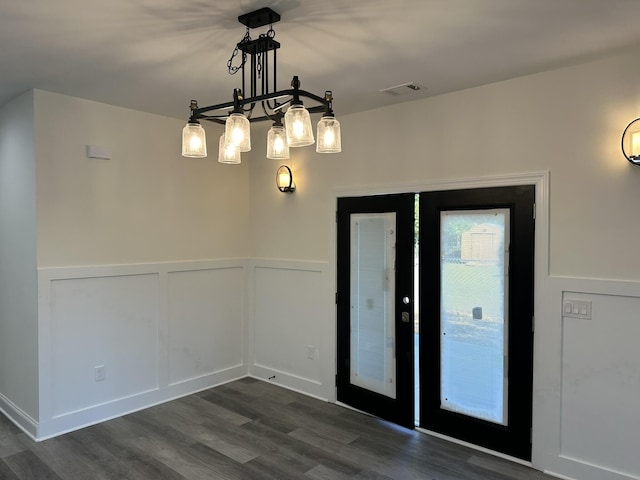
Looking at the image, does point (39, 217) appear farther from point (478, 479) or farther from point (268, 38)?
point (478, 479)

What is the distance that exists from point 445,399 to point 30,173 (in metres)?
3.64

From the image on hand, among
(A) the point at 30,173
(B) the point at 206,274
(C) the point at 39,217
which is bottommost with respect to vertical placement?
(B) the point at 206,274

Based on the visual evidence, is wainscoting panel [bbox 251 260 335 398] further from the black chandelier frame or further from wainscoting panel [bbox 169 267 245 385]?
the black chandelier frame

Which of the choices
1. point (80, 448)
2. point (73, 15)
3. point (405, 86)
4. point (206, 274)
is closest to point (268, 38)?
point (73, 15)

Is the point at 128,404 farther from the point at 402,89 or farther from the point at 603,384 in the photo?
the point at 603,384

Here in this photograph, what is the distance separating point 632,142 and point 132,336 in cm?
400

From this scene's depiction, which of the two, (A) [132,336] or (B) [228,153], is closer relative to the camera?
(B) [228,153]

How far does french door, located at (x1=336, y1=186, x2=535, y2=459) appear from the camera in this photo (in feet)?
10.2

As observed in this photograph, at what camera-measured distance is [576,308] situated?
2.87 meters

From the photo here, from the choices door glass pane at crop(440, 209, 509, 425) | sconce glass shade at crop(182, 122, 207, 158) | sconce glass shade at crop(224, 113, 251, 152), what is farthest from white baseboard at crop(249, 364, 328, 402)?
sconce glass shade at crop(224, 113, 251, 152)

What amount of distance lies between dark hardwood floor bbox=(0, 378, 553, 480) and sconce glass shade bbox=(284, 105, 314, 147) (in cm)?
223

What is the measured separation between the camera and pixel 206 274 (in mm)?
4547

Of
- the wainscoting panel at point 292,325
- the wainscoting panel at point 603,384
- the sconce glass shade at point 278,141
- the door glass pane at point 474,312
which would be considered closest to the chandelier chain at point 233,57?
the sconce glass shade at point 278,141

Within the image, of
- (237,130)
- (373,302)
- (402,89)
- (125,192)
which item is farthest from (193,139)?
(373,302)
